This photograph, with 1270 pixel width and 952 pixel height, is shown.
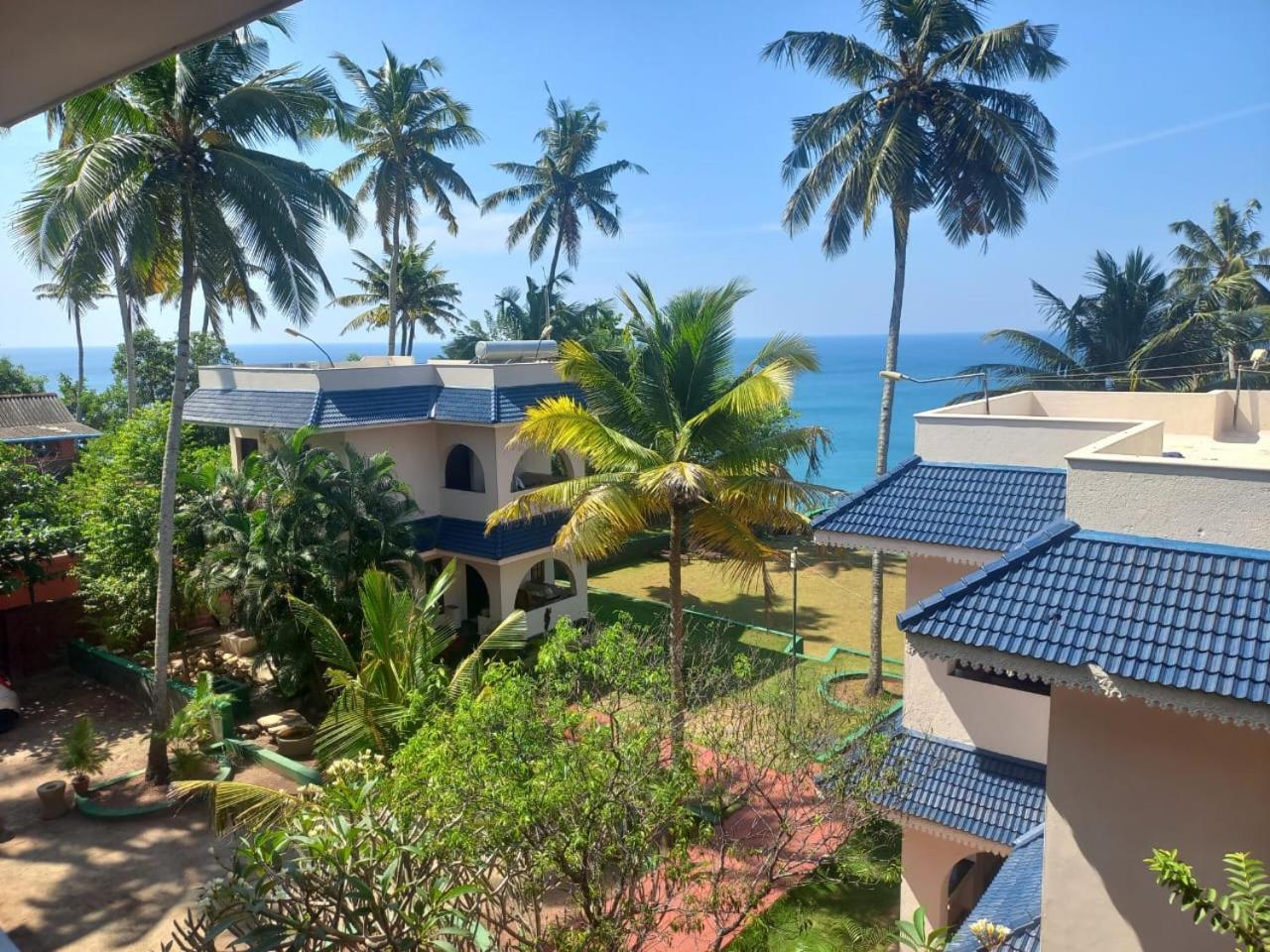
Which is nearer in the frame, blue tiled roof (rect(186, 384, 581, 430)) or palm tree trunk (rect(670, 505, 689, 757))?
palm tree trunk (rect(670, 505, 689, 757))

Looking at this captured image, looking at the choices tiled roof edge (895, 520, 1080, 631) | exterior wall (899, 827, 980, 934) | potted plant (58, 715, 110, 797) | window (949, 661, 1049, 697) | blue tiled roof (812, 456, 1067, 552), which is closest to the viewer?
tiled roof edge (895, 520, 1080, 631)

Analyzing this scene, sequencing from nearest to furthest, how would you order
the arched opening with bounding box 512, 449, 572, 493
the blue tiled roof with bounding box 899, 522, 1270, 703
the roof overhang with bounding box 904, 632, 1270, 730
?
the roof overhang with bounding box 904, 632, 1270, 730
the blue tiled roof with bounding box 899, 522, 1270, 703
the arched opening with bounding box 512, 449, 572, 493

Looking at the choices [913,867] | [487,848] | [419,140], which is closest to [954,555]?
[913,867]

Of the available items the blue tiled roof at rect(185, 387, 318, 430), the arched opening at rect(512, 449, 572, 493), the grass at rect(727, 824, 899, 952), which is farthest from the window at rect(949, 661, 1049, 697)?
the arched opening at rect(512, 449, 572, 493)

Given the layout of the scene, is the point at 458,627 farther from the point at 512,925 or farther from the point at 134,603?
the point at 512,925

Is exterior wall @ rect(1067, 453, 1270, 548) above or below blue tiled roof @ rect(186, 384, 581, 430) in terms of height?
below

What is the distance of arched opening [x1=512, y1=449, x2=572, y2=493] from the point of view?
74.5ft

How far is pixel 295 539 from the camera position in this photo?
15102 millimetres

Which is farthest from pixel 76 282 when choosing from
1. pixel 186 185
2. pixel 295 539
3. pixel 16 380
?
pixel 16 380

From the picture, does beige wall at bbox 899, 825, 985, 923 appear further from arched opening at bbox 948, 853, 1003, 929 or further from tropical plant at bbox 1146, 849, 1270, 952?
tropical plant at bbox 1146, 849, 1270, 952

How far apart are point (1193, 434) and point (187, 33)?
47.1ft

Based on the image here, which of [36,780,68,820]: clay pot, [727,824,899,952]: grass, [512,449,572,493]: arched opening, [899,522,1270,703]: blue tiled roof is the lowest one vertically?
[727,824,899,952]: grass

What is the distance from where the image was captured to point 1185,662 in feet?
17.4

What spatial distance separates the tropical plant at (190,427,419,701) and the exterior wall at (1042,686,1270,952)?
12.4 metres
